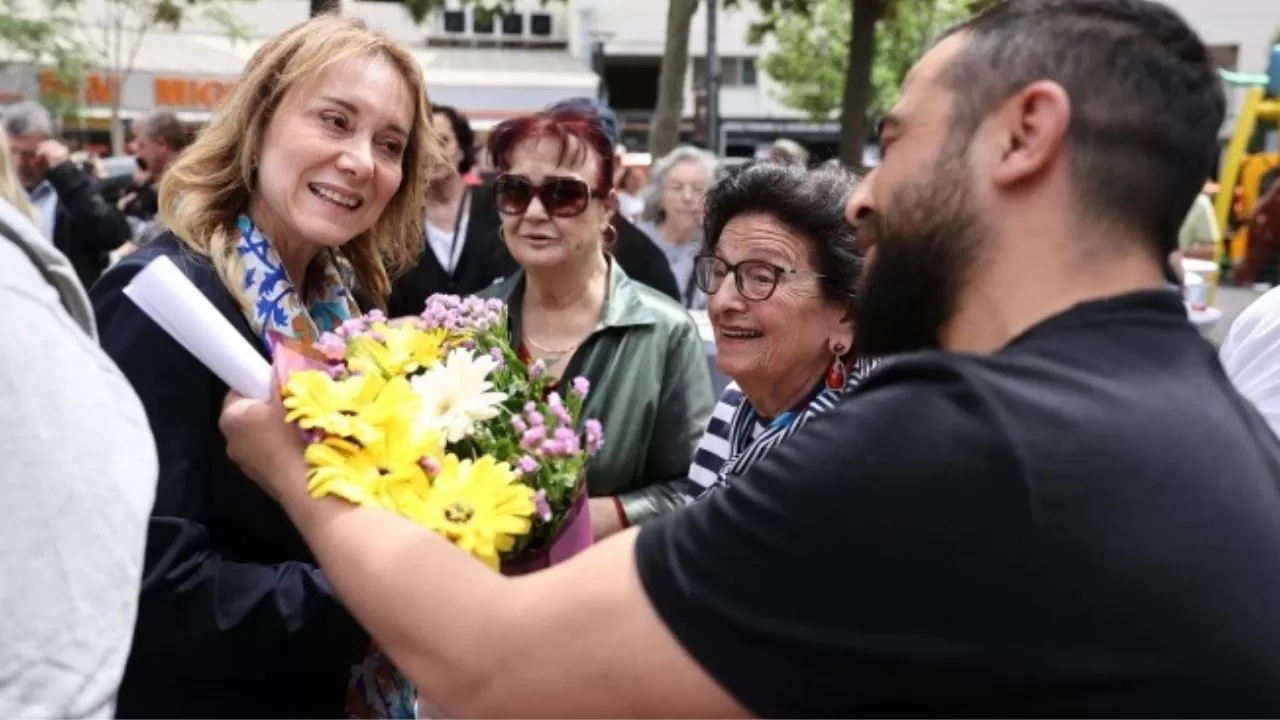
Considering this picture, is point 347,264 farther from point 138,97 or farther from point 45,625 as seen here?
point 138,97

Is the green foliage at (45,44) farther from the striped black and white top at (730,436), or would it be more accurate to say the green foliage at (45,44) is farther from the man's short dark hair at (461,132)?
the striped black and white top at (730,436)

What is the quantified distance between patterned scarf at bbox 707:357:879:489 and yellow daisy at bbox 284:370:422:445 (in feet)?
2.35

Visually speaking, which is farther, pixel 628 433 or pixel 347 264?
pixel 628 433

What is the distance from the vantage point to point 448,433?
1666mm

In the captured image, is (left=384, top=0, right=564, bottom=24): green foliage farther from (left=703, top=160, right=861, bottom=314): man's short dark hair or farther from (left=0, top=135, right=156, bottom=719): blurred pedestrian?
(left=0, top=135, right=156, bottom=719): blurred pedestrian

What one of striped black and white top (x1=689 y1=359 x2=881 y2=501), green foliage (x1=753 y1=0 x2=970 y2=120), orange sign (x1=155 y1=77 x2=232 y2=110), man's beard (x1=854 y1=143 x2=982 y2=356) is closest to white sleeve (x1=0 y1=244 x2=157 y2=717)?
man's beard (x1=854 y1=143 x2=982 y2=356)

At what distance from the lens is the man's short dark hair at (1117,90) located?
125 centimetres

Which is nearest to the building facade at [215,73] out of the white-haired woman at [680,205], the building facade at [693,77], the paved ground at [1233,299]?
the building facade at [693,77]

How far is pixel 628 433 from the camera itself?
117 inches

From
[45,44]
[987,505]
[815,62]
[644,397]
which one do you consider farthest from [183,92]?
[987,505]

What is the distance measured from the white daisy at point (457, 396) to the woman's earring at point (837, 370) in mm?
990

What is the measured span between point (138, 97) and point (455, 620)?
3448 cm

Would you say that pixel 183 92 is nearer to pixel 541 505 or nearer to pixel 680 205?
pixel 680 205

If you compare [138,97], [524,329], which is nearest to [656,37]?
[138,97]
